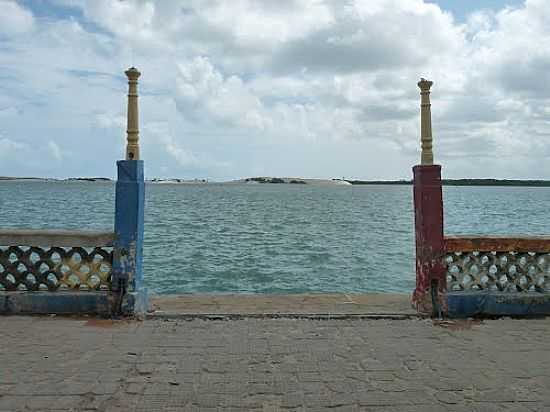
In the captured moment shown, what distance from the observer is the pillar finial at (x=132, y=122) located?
7.11 m

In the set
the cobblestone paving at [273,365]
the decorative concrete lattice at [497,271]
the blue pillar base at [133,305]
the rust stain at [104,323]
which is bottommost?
the cobblestone paving at [273,365]

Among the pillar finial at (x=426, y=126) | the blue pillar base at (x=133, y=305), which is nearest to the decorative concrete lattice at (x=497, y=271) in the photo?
the pillar finial at (x=426, y=126)

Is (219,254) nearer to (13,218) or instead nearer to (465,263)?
(465,263)

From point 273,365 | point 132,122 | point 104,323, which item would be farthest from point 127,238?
point 273,365

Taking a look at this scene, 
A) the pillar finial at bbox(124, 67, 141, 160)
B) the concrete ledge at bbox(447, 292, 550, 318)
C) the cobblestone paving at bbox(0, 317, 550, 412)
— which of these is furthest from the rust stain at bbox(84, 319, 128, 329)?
the concrete ledge at bbox(447, 292, 550, 318)

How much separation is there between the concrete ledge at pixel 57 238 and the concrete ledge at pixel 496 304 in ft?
14.7

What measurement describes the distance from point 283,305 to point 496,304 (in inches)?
109

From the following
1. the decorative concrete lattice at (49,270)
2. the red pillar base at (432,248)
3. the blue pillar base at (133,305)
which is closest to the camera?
the blue pillar base at (133,305)

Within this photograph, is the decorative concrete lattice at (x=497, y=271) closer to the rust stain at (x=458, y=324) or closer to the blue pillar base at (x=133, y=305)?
the rust stain at (x=458, y=324)

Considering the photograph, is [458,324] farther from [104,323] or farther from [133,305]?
[104,323]

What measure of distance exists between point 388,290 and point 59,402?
13644 millimetres

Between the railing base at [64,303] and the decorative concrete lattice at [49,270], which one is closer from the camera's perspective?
the railing base at [64,303]

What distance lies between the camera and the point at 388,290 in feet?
55.6

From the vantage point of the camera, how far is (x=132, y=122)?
7.10m
